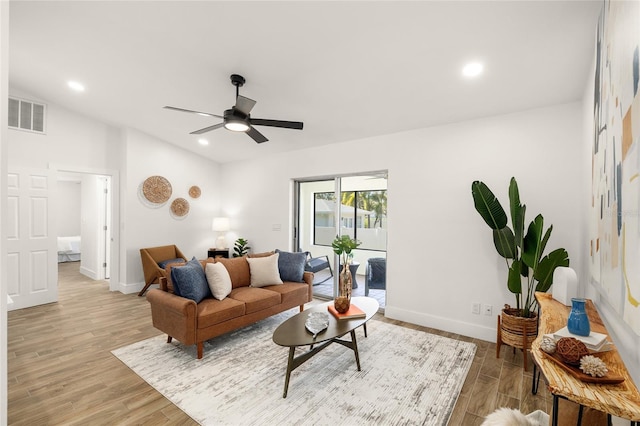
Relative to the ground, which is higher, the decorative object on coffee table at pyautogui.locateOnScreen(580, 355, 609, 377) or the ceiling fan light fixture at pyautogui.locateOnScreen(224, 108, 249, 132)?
the ceiling fan light fixture at pyautogui.locateOnScreen(224, 108, 249, 132)

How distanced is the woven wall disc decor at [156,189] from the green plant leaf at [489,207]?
17.3 feet

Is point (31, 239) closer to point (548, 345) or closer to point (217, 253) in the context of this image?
point (217, 253)

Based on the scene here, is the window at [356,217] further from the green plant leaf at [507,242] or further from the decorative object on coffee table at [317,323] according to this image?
the decorative object on coffee table at [317,323]

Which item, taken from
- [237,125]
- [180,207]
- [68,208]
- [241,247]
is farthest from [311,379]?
[68,208]

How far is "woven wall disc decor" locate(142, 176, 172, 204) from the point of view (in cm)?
532

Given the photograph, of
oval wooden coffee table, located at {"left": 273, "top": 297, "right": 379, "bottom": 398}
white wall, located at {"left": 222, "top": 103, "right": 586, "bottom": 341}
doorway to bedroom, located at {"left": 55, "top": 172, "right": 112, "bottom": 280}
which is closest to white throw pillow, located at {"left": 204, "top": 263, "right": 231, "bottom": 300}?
oval wooden coffee table, located at {"left": 273, "top": 297, "right": 379, "bottom": 398}

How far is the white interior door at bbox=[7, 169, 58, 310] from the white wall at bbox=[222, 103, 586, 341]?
15.1ft

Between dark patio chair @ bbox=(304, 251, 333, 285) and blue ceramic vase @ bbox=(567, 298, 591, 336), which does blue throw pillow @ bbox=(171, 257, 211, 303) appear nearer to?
dark patio chair @ bbox=(304, 251, 333, 285)

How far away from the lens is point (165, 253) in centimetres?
534

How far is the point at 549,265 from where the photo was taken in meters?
2.58

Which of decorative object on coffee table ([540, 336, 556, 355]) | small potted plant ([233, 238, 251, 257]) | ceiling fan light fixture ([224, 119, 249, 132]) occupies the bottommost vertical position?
small potted plant ([233, 238, 251, 257])

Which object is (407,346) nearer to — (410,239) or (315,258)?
(410,239)

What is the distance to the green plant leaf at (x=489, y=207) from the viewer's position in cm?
283

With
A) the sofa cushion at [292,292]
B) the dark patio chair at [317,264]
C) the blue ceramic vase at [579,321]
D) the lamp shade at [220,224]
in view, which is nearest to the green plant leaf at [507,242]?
the blue ceramic vase at [579,321]
